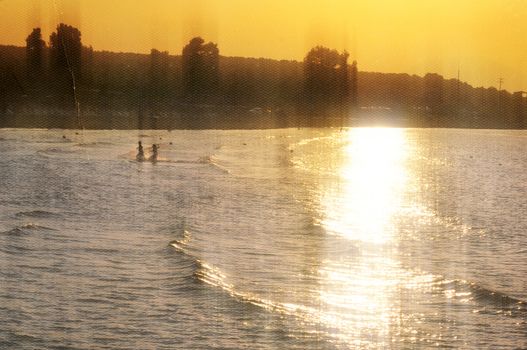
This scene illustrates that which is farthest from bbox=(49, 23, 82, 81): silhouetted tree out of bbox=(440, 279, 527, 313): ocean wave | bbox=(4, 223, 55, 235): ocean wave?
bbox=(440, 279, 527, 313): ocean wave

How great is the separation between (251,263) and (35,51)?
155m

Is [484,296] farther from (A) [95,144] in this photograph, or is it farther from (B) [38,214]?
(A) [95,144]

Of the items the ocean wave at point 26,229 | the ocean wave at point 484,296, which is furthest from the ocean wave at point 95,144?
the ocean wave at point 484,296

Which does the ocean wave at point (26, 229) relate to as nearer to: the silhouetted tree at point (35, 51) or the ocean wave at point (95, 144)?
the ocean wave at point (95, 144)

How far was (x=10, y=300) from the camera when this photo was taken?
20.1m

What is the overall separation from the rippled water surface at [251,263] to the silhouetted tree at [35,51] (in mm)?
117322

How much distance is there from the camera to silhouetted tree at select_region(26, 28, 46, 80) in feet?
562

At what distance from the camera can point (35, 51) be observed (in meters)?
175

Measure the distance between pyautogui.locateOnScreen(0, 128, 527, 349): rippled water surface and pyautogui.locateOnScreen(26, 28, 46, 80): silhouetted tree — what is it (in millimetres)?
117322

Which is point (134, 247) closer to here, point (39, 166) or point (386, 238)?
point (386, 238)

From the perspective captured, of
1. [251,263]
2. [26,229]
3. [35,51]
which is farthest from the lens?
[35,51]

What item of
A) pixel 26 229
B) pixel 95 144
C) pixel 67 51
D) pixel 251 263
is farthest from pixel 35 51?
pixel 251 263

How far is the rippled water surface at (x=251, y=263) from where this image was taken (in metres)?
18.5

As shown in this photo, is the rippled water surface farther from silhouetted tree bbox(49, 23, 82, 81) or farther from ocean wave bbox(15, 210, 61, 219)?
silhouetted tree bbox(49, 23, 82, 81)
